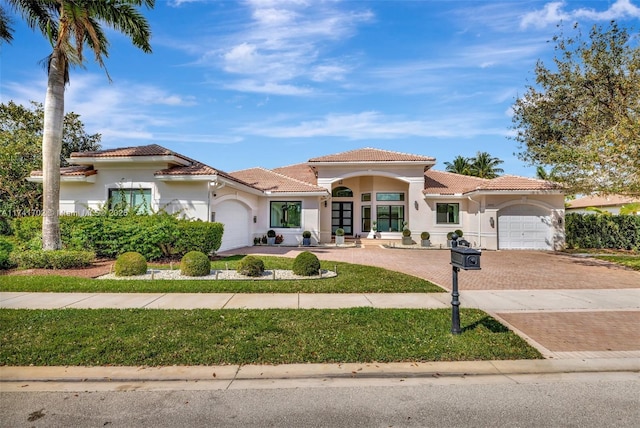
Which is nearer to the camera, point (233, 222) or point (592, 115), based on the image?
point (592, 115)

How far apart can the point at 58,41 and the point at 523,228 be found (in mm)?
25407

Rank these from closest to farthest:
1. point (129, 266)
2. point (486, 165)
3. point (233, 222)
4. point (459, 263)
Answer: point (459, 263) < point (129, 266) < point (233, 222) < point (486, 165)

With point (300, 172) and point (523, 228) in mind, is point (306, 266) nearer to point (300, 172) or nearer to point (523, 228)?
point (523, 228)

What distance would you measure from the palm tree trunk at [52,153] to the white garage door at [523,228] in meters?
23.0

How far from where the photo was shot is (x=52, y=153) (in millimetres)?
13039

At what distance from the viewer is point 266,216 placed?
22469 mm

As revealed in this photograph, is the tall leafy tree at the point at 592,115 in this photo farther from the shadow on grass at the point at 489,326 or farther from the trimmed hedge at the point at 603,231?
the shadow on grass at the point at 489,326

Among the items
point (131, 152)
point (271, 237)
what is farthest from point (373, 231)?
point (131, 152)

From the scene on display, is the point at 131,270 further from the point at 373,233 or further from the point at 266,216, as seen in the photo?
the point at 373,233

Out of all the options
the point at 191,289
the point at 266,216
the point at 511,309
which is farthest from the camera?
the point at 266,216

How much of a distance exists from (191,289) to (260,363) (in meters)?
4.80

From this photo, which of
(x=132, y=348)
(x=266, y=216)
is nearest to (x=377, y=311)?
(x=132, y=348)

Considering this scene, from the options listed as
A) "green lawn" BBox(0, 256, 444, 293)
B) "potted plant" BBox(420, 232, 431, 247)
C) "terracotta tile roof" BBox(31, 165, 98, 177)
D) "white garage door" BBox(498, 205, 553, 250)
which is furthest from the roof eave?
"white garage door" BBox(498, 205, 553, 250)

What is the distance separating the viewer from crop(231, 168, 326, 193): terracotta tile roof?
2208cm
